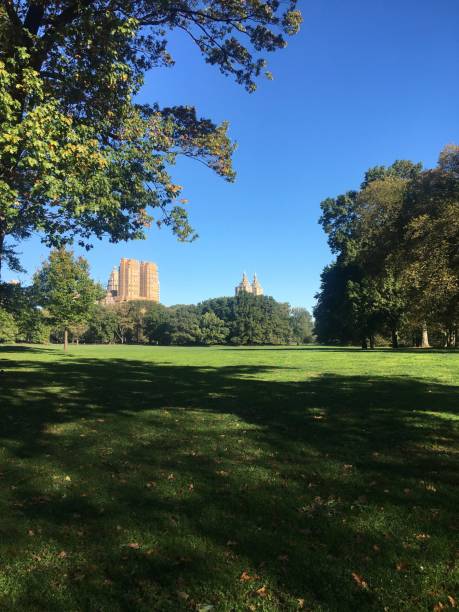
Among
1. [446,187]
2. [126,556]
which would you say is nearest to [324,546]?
[126,556]

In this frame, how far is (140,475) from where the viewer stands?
226 inches

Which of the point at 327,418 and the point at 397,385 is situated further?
the point at 397,385

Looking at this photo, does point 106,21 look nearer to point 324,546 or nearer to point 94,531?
point 94,531

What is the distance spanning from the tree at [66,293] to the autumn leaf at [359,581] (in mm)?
36227

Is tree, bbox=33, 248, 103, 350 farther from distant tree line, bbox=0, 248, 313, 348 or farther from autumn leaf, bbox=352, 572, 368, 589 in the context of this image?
distant tree line, bbox=0, 248, 313, 348

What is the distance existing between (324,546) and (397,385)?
36.4ft

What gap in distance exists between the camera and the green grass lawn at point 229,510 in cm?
328

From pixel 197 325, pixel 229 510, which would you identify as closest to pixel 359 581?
pixel 229 510

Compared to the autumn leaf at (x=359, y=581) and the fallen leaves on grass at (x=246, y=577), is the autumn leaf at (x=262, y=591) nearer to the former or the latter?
the fallen leaves on grass at (x=246, y=577)

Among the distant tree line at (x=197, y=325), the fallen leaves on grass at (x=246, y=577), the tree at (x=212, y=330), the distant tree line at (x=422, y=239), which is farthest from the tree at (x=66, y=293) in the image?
the tree at (x=212, y=330)

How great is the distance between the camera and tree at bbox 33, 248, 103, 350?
122 feet

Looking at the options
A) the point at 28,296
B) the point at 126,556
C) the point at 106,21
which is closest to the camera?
the point at 126,556

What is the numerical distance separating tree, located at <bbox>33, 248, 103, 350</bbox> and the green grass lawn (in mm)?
28636

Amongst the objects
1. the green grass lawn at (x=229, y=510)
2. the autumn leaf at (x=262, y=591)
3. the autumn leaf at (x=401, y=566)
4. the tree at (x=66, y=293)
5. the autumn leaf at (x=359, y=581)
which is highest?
the tree at (x=66, y=293)
